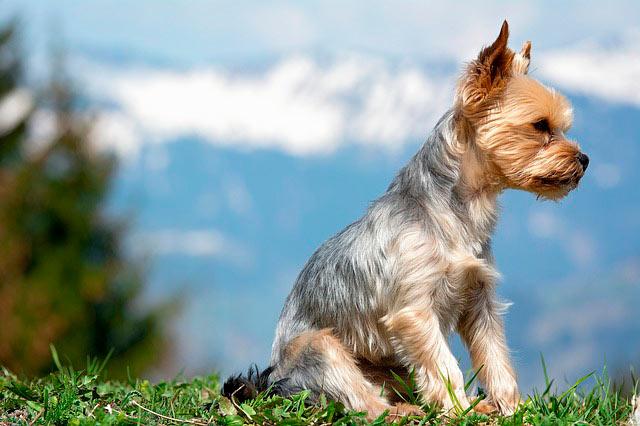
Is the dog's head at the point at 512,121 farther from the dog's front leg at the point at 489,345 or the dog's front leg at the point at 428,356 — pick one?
the dog's front leg at the point at 428,356

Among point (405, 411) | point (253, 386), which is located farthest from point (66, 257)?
point (405, 411)

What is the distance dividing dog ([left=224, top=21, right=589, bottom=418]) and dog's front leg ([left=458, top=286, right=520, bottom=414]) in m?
0.01

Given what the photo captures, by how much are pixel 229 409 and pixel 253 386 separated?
0.40m

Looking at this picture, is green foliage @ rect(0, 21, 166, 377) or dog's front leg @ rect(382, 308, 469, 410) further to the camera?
green foliage @ rect(0, 21, 166, 377)

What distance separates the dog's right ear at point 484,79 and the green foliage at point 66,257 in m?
19.7

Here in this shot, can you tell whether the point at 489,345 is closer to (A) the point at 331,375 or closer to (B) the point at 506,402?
(B) the point at 506,402

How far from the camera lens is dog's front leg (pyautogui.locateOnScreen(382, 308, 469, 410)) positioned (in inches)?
285

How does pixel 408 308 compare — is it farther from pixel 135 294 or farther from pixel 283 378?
pixel 135 294

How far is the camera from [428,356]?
7250mm

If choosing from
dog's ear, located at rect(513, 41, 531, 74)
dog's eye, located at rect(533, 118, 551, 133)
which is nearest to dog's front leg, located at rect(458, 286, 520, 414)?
dog's eye, located at rect(533, 118, 551, 133)

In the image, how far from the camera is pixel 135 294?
2634 centimetres

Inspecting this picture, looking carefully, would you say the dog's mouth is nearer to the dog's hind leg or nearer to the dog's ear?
the dog's ear

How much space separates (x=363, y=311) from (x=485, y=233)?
1329mm

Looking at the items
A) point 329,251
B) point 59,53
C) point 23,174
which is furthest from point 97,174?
point 329,251
